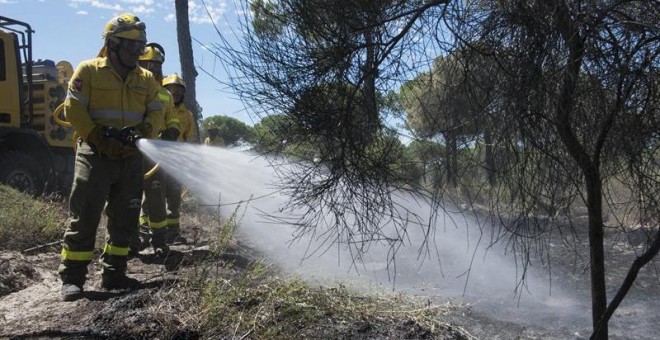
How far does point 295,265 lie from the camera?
6953 millimetres

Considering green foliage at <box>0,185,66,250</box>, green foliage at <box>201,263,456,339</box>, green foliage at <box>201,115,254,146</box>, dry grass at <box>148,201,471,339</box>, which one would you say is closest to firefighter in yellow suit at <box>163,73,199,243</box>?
green foliage at <box>201,115,254,146</box>

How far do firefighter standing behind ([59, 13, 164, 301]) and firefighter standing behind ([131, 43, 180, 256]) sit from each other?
128 cm

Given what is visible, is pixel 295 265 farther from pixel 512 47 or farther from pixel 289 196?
pixel 512 47

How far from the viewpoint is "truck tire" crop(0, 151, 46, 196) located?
849 centimetres

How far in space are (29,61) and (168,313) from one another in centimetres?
672

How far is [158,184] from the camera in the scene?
6227mm

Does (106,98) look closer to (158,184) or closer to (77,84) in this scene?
(77,84)

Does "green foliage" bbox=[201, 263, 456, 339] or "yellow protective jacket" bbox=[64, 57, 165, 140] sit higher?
"yellow protective jacket" bbox=[64, 57, 165, 140]

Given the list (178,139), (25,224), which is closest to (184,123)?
(178,139)

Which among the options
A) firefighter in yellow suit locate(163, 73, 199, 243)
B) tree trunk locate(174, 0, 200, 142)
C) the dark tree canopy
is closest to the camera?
the dark tree canopy

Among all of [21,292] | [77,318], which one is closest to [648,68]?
[77,318]

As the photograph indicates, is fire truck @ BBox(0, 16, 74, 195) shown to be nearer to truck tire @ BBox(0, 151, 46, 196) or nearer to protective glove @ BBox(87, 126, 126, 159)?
truck tire @ BBox(0, 151, 46, 196)

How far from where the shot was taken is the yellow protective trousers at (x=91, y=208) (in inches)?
173

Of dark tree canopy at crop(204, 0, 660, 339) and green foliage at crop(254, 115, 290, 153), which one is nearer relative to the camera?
dark tree canopy at crop(204, 0, 660, 339)
